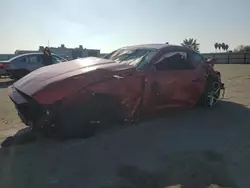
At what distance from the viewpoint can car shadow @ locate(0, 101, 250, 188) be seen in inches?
117

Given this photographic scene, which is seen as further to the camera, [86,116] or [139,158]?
[86,116]

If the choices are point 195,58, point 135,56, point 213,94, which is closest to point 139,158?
point 135,56

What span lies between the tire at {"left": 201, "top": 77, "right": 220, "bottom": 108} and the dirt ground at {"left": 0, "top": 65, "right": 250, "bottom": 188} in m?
1.21

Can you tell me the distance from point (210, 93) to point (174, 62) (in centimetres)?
157

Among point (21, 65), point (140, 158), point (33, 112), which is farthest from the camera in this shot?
point (21, 65)

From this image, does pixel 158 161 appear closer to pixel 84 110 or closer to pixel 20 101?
pixel 84 110

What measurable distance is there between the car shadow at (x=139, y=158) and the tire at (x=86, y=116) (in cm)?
17

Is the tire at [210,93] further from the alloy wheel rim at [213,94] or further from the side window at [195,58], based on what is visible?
the side window at [195,58]

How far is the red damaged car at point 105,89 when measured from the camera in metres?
3.70

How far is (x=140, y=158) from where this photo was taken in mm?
3570

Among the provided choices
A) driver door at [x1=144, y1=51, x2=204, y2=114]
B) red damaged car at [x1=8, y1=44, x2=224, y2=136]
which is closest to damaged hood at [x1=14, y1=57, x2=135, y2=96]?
red damaged car at [x1=8, y1=44, x2=224, y2=136]

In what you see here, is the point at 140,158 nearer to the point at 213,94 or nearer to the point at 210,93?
the point at 210,93

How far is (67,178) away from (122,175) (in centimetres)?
62

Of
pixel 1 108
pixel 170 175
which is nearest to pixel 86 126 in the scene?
pixel 170 175
